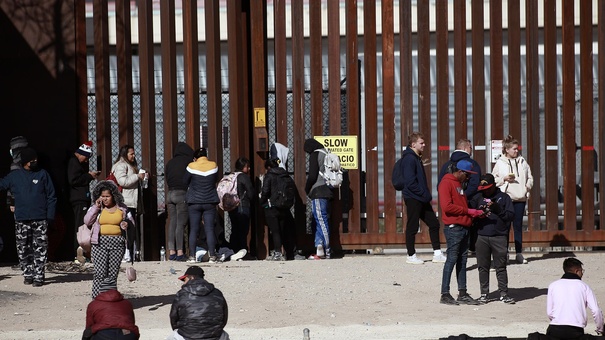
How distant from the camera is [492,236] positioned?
12.9m

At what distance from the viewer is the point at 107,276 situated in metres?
12.3

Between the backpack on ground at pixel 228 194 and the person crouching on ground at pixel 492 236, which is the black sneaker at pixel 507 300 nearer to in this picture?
the person crouching on ground at pixel 492 236

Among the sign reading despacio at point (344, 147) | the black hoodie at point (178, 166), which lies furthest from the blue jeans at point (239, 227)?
the sign reading despacio at point (344, 147)

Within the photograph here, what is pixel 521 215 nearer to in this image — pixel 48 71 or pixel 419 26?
pixel 419 26

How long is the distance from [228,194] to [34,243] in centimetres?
324

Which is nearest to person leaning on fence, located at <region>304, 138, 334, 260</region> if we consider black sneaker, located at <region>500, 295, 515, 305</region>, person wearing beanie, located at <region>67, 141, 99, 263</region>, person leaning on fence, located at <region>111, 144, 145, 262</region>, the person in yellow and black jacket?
the person in yellow and black jacket

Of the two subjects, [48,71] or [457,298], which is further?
[48,71]

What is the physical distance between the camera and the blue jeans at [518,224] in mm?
15773

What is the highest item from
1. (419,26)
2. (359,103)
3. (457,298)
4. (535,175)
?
(419,26)

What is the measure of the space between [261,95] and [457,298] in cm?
521

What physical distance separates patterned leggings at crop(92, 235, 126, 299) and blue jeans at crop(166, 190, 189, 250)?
4154 millimetres

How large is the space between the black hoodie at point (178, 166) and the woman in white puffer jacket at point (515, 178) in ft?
13.7

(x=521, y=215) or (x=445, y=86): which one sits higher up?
(x=445, y=86)

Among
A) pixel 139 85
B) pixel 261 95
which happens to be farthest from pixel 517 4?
pixel 139 85
